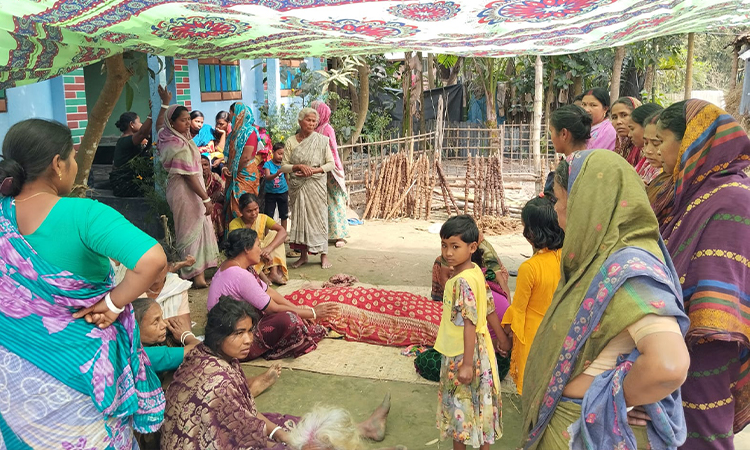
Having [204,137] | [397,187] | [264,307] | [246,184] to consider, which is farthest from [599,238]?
[397,187]

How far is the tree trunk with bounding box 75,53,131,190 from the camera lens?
442cm

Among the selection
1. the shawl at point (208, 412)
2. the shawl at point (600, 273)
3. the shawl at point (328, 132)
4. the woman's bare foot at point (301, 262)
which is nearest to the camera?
the shawl at point (600, 273)

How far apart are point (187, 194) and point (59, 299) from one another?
3.77 m

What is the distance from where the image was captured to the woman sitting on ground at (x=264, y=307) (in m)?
3.98

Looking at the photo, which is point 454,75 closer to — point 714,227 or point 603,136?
point 603,136

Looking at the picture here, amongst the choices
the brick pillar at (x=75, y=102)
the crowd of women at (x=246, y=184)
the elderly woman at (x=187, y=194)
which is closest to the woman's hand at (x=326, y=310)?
the crowd of women at (x=246, y=184)

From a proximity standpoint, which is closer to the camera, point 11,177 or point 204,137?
point 11,177

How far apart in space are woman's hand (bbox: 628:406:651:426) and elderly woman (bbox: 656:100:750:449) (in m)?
0.52

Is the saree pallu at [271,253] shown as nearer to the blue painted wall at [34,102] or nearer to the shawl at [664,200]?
the blue painted wall at [34,102]

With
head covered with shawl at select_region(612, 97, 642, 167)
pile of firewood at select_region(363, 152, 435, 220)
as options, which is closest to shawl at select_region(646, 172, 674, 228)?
head covered with shawl at select_region(612, 97, 642, 167)

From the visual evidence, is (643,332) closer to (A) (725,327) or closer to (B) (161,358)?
(A) (725,327)

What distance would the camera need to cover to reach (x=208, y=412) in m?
2.43

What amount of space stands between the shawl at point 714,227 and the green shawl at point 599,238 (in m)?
0.51

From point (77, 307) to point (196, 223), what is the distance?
383 centimetres
